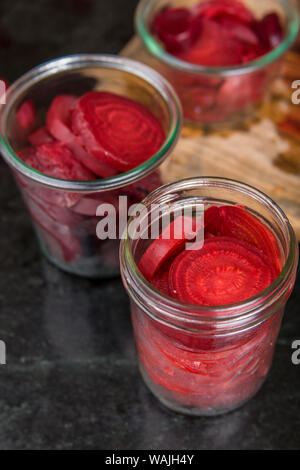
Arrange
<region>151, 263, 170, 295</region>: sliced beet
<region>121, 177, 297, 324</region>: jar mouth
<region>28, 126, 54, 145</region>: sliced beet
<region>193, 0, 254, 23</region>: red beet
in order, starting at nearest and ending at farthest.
→ <region>121, 177, 297, 324</region>: jar mouth < <region>151, 263, 170, 295</region>: sliced beet < <region>28, 126, 54, 145</region>: sliced beet < <region>193, 0, 254, 23</region>: red beet

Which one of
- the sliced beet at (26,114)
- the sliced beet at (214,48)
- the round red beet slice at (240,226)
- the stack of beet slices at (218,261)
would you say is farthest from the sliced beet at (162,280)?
the sliced beet at (214,48)

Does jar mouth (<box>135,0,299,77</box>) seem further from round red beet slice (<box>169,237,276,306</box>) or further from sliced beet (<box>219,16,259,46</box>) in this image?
round red beet slice (<box>169,237,276,306</box>)

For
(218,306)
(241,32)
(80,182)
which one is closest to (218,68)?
(241,32)

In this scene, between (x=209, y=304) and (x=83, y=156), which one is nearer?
(x=209, y=304)

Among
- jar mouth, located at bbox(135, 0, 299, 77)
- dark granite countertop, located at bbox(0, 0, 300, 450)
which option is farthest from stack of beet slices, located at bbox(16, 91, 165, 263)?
jar mouth, located at bbox(135, 0, 299, 77)

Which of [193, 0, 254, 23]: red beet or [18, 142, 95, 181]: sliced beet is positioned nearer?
[18, 142, 95, 181]: sliced beet

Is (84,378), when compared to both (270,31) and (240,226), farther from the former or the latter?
(270,31)

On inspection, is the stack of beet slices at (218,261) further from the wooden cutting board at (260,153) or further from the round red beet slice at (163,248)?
the wooden cutting board at (260,153)
